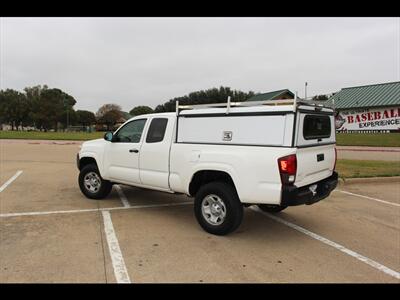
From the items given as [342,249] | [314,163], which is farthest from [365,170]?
[342,249]

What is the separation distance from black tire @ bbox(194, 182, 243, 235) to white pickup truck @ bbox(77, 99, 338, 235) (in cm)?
1

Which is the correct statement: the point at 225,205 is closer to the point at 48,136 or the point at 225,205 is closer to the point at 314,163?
the point at 314,163

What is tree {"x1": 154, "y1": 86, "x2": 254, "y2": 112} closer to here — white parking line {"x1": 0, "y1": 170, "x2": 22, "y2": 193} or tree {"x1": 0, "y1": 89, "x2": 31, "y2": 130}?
tree {"x1": 0, "y1": 89, "x2": 31, "y2": 130}

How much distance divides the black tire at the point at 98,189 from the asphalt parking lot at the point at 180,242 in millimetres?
156

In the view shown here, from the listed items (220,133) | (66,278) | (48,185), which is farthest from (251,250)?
(48,185)

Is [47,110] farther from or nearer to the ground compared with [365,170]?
farther from the ground

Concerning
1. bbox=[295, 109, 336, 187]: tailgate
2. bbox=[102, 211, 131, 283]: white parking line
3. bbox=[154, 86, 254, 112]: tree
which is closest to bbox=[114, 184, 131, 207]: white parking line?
bbox=[102, 211, 131, 283]: white parking line

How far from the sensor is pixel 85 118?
100 metres

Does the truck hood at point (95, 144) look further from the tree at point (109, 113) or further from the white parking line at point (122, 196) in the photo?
the tree at point (109, 113)

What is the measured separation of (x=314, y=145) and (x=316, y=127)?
1.07ft

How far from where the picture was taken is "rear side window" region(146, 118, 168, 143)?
5.96m

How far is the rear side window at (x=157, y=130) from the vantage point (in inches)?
235

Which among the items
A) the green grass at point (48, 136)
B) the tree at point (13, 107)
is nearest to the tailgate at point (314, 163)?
the green grass at point (48, 136)
